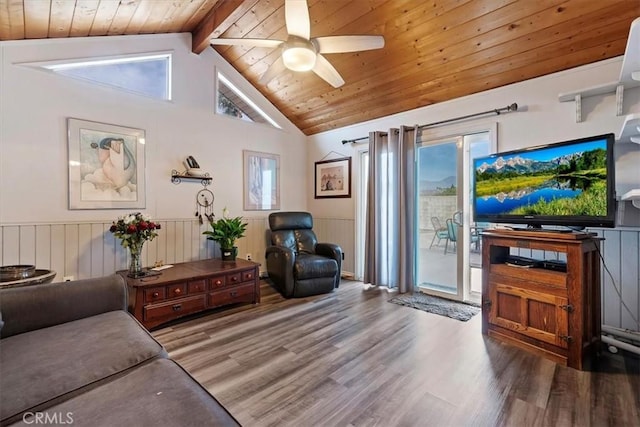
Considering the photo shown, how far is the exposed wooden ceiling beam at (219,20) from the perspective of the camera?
9.80 feet

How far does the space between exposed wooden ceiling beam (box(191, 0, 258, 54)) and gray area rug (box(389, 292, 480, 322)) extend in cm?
359

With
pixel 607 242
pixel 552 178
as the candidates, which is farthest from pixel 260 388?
pixel 607 242

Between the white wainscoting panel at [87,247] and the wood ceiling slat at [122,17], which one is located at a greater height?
the wood ceiling slat at [122,17]

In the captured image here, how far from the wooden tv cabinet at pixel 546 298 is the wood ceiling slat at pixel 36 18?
13.6 feet

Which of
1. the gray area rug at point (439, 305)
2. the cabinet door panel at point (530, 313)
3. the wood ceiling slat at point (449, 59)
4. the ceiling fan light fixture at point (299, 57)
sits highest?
the wood ceiling slat at point (449, 59)

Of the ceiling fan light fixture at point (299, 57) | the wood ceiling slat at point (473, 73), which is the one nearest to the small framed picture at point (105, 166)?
the ceiling fan light fixture at point (299, 57)

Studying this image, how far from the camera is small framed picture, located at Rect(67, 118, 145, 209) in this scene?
118 inches

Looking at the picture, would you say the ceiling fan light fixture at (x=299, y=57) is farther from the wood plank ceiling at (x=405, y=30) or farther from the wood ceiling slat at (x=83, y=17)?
the wood ceiling slat at (x=83, y=17)

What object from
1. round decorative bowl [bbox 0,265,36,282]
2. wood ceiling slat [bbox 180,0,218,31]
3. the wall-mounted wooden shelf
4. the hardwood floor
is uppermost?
wood ceiling slat [bbox 180,0,218,31]

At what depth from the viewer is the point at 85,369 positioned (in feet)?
3.97

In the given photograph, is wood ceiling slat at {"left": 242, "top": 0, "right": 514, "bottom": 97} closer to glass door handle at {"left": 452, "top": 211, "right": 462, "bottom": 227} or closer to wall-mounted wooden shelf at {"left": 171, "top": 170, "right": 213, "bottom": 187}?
glass door handle at {"left": 452, "top": 211, "right": 462, "bottom": 227}

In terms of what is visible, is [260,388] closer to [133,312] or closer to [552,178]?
[133,312]

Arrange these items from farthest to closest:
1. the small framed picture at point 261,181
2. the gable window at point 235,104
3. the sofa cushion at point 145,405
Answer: the small framed picture at point 261,181
the gable window at point 235,104
the sofa cushion at point 145,405

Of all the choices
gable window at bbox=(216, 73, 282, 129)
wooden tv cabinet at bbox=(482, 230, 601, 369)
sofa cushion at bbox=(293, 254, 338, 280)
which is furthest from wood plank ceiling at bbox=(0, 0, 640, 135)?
sofa cushion at bbox=(293, 254, 338, 280)
